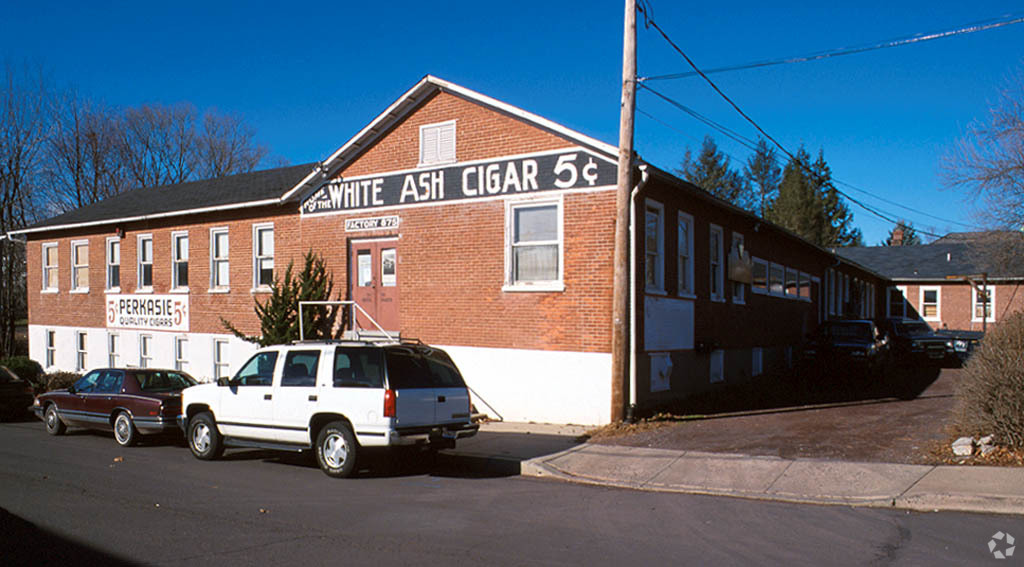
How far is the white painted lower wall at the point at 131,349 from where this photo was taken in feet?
70.1

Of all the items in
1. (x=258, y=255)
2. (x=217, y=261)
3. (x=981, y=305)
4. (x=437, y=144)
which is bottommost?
(x=981, y=305)

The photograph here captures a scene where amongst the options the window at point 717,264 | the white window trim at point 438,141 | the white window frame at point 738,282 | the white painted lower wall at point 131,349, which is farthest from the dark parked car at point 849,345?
the white painted lower wall at point 131,349

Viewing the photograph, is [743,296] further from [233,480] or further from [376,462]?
[233,480]

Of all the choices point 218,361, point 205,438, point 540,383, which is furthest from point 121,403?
point 540,383

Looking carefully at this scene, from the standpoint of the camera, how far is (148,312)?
23750 millimetres

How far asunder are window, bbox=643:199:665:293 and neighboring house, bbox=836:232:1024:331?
24324 mm

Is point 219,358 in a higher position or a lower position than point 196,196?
lower

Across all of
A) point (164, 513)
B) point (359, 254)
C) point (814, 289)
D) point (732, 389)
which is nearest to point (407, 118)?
point (359, 254)

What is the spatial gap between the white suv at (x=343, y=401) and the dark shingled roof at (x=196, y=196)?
9.46 metres

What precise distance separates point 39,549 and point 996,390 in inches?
428

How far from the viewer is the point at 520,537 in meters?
7.27

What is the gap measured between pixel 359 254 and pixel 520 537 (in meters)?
12.1

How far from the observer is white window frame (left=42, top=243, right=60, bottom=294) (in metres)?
27.4

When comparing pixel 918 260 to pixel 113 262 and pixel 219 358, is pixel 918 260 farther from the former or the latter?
pixel 113 262
